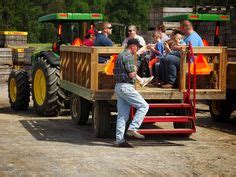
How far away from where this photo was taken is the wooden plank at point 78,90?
35.2ft

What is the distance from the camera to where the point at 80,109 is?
1285 centimetres

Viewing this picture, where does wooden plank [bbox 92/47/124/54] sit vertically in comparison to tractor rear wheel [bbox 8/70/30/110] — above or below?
above

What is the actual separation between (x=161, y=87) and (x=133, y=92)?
1222 mm

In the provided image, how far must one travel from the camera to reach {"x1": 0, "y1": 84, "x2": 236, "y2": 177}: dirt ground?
8.20 m

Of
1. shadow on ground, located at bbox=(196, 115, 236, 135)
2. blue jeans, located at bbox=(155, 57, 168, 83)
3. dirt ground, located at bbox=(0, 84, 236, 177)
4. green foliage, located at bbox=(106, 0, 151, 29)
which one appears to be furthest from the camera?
green foliage, located at bbox=(106, 0, 151, 29)

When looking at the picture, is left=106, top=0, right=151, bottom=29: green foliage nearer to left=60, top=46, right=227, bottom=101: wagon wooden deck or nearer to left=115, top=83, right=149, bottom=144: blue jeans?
left=60, top=46, right=227, bottom=101: wagon wooden deck

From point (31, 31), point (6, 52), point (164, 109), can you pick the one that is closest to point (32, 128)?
point (164, 109)

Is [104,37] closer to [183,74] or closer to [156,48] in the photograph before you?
[156,48]

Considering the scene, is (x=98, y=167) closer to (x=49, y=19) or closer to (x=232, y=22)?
(x=49, y=19)

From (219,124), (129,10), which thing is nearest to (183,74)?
(219,124)

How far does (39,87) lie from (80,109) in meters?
2.20

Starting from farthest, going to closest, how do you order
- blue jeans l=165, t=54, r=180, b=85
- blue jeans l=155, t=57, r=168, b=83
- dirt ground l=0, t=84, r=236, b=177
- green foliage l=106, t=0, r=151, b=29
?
green foliage l=106, t=0, r=151, b=29
blue jeans l=155, t=57, r=168, b=83
blue jeans l=165, t=54, r=180, b=85
dirt ground l=0, t=84, r=236, b=177

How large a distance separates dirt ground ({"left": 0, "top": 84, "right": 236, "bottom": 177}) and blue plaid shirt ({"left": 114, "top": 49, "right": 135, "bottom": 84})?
1.13 metres

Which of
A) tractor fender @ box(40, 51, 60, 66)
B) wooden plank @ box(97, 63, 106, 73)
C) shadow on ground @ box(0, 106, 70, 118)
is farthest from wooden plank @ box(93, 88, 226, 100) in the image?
shadow on ground @ box(0, 106, 70, 118)
